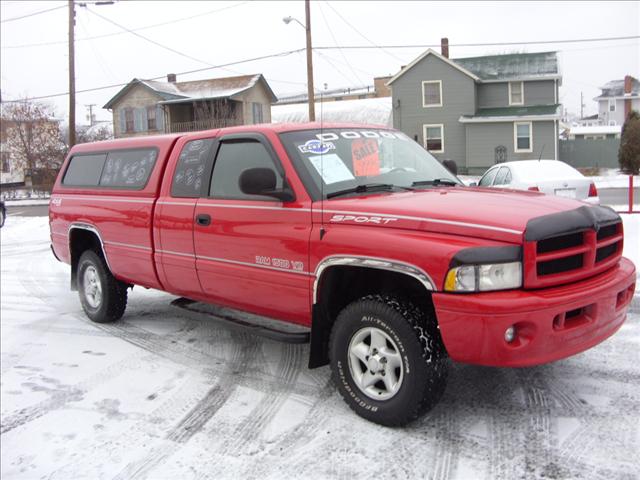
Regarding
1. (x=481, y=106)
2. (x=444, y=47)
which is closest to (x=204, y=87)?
(x=444, y=47)

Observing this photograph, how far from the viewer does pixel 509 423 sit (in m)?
3.63

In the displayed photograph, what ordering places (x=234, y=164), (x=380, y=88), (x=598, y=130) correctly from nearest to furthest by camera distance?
(x=234, y=164), (x=380, y=88), (x=598, y=130)

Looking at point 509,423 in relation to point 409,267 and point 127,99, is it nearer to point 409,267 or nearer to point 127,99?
point 409,267

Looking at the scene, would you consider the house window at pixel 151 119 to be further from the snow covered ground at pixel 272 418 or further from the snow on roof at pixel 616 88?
the snow on roof at pixel 616 88

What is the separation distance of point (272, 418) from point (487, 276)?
1702 mm

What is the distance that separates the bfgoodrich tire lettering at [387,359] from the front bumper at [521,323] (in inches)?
8.8

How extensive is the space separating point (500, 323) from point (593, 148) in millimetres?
37775

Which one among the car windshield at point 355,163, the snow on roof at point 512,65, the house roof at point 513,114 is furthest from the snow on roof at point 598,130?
the car windshield at point 355,163

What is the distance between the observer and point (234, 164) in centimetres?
475

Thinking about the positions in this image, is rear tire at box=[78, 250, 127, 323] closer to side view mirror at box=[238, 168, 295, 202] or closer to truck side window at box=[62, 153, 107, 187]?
truck side window at box=[62, 153, 107, 187]

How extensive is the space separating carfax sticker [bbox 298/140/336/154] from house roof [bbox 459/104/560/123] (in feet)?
100

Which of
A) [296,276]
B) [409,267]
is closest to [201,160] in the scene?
[296,276]

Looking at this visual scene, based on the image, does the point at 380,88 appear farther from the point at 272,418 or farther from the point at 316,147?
the point at 272,418

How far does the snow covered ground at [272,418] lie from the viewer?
3260 millimetres
